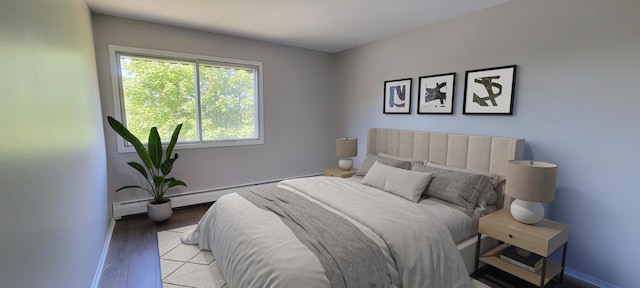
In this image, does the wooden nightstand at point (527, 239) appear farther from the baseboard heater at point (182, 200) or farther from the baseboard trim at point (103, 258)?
the baseboard heater at point (182, 200)

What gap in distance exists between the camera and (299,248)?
1626mm

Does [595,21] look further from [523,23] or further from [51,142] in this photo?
[51,142]

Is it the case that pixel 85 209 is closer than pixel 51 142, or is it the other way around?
pixel 51 142

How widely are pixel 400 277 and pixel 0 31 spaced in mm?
2177

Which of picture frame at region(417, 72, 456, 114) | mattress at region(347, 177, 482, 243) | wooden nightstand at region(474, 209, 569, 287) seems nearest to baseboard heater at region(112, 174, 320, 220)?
picture frame at region(417, 72, 456, 114)

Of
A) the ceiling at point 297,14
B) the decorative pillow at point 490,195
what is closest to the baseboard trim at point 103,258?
the ceiling at point 297,14

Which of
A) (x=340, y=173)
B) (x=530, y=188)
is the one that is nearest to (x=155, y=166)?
(x=340, y=173)

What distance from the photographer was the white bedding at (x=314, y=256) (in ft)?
5.00

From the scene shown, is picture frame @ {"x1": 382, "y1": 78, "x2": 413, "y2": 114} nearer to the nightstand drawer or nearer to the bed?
the bed

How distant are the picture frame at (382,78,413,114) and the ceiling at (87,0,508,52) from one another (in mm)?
674

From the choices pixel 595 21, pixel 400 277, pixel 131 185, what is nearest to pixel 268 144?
pixel 131 185

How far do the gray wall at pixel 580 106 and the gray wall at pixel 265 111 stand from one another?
251 cm

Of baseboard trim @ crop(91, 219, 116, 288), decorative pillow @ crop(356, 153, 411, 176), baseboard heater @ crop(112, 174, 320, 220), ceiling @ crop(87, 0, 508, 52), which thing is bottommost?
baseboard trim @ crop(91, 219, 116, 288)

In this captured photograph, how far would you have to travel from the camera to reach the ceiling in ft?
9.04
